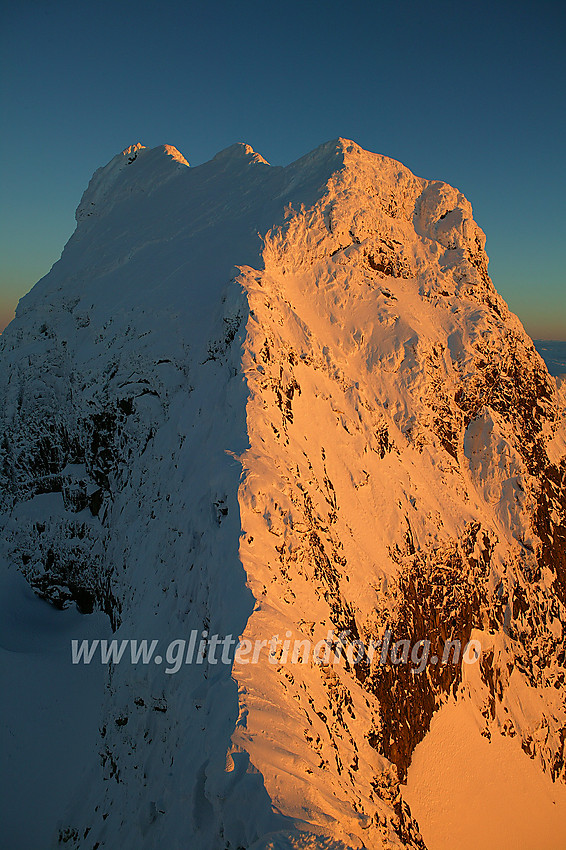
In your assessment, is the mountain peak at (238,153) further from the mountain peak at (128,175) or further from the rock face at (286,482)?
the mountain peak at (128,175)

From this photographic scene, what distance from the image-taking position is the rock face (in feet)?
32.9

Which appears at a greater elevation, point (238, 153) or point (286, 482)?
point (238, 153)

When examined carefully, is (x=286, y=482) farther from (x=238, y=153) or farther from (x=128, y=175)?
(x=128, y=175)

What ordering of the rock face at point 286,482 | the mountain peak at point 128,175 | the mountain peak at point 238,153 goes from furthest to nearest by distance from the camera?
1. the mountain peak at point 128,175
2. the mountain peak at point 238,153
3. the rock face at point 286,482

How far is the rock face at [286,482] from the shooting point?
32.9 ft

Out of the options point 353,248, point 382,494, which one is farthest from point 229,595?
point 353,248

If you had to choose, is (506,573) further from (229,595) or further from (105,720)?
(105,720)

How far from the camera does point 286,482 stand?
13.8 meters

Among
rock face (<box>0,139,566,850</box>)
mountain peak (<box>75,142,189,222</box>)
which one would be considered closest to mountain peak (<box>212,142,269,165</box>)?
rock face (<box>0,139,566,850</box>)

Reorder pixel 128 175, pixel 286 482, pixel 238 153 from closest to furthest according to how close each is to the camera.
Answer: pixel 286 482 → pixel 238 153 → pixel 128 175

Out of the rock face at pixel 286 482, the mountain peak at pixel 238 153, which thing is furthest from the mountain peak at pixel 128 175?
the mountain peak at pixel 238 153

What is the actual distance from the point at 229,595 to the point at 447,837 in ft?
46.5

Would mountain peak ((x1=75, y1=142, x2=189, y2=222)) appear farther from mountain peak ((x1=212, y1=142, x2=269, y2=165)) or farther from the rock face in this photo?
mountain peak ((x1=212, y1=142, x2=269, y2=165))

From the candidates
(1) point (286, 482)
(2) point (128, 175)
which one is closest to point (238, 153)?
(2) point (128, 175)
